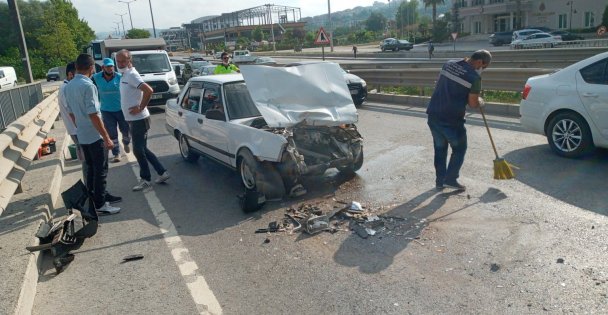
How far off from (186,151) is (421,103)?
7.89 m

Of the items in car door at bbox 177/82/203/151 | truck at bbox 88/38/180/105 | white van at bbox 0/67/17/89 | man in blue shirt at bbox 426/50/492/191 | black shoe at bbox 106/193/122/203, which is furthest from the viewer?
white van at bbox 0/67/17/89

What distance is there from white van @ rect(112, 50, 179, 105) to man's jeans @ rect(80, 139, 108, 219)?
10.2m

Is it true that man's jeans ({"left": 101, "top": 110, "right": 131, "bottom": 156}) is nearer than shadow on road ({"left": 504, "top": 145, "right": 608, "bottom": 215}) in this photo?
No

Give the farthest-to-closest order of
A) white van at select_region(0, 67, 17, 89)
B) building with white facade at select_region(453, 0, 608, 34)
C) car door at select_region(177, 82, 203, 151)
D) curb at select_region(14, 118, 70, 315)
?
building with white facade at select_region(453, 0, 608, 34) < white van at select_region(0, 67, 17, 89) < car door at select_region(177, 82, 203, 151) < curb at select_region(14, 118, 70, 315)

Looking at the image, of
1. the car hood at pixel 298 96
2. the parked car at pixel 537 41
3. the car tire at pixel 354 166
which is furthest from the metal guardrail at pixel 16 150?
the parked car at pixel 537 41

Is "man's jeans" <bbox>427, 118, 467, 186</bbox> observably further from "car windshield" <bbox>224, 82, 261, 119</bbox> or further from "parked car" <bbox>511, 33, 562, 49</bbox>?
"parked car" <bbox>511, 33, 562, 49</bbox>

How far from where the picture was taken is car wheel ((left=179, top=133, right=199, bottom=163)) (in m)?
8.76

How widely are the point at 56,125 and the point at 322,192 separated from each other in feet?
33.4

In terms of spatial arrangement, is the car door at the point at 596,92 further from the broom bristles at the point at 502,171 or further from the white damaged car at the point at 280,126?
the white damaged car at the point at 280,126

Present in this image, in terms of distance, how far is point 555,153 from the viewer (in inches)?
299

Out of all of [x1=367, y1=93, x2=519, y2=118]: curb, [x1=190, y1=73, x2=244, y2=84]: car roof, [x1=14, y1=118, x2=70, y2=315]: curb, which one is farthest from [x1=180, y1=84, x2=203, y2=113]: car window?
[x1=367, y1=93, x2=519, y2=118]: curb

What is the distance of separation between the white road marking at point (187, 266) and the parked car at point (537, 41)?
122 feet

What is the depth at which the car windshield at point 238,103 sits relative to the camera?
283 inches

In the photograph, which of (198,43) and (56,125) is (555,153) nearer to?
(56,125)
